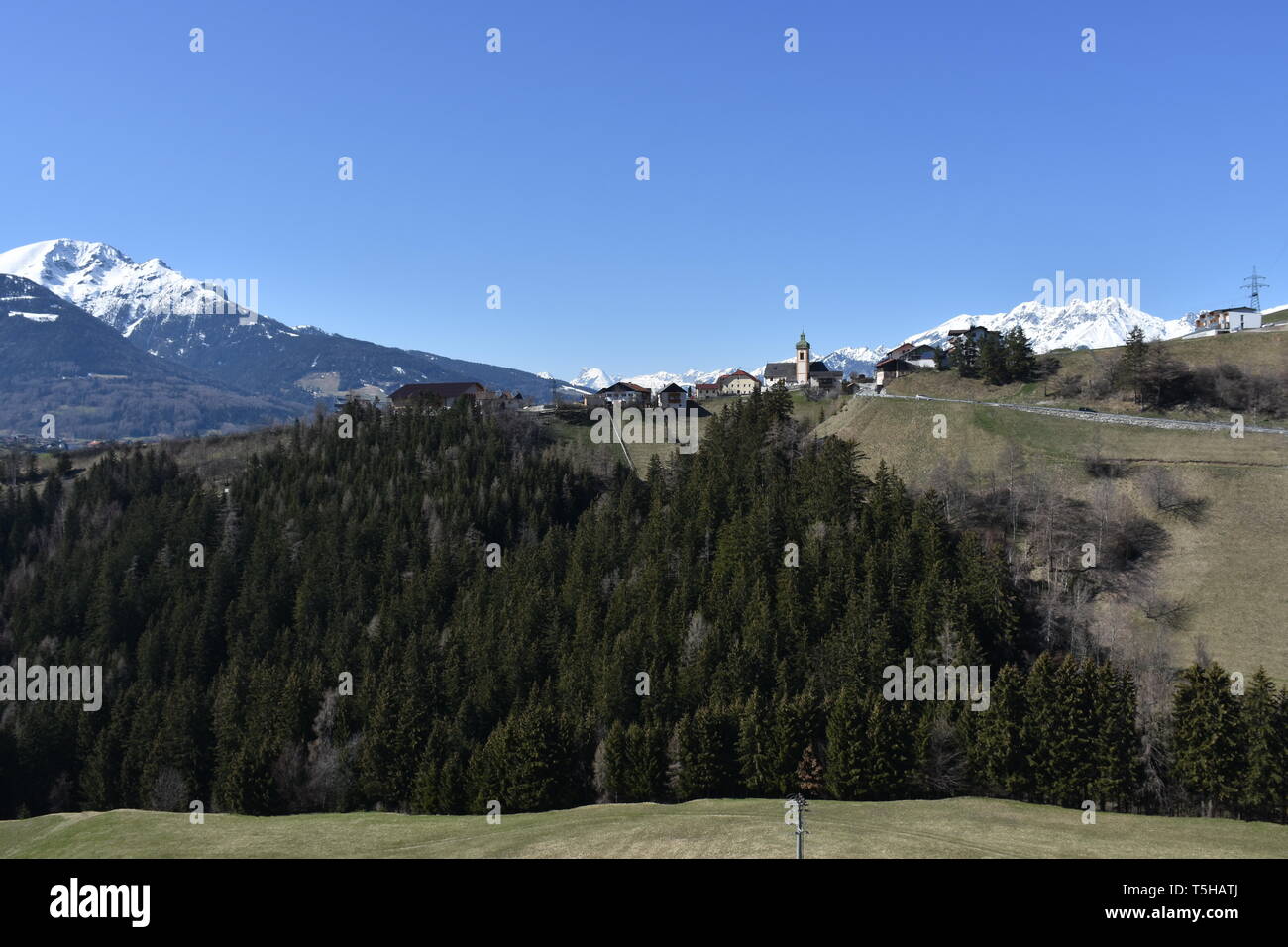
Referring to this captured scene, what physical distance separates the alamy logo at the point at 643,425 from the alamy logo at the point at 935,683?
274ft

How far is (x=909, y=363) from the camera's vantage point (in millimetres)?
154750

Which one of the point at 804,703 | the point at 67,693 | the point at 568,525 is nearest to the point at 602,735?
the point at 804,703

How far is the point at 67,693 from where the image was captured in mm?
114188

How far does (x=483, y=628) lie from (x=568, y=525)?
41.8 m

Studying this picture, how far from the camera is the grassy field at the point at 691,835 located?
43.4m

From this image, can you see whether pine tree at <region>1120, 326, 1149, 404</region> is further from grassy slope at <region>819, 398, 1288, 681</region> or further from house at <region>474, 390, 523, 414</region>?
house at <region>474, 390, 523, 414</region>

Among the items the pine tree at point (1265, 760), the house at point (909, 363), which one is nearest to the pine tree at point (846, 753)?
the pine tree at point (1265, 760)

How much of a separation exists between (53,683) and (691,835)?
115160 mm

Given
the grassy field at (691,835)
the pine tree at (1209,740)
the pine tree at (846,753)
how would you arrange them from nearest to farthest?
the grassy field at (691,835)
the pine tree at (1209,740)
the pine tree at (846,753)

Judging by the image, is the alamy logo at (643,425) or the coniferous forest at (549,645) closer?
the coniferous forest at (549,645)

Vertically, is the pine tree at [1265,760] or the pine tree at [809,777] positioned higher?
the pine tree at [1265,760]

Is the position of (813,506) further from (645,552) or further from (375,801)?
(375,801)

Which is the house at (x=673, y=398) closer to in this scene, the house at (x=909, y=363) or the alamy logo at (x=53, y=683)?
the house at (x=909, y=363)

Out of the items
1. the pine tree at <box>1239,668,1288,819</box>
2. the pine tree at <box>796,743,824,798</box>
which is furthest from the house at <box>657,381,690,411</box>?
the pine tree at <box>1239,668,1288,819</box>
